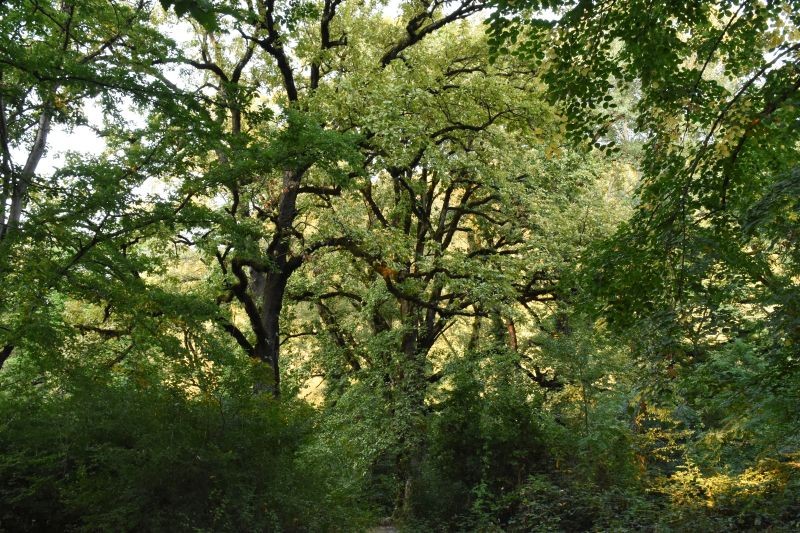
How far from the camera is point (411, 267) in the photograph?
46.9 ft

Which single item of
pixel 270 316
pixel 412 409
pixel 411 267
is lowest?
pixel 412 409

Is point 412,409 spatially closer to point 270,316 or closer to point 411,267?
point 411,267

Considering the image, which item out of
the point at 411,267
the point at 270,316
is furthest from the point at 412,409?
the point at 270,316

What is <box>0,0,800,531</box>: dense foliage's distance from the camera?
20.8 feet

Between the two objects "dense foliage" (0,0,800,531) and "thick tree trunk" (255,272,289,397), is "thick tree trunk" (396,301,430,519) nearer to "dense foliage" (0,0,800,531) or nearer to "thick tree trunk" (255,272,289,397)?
"dense foliage" (0,0,800,531)

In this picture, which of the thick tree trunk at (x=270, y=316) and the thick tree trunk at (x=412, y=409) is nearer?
the thick tree trunk at (x=270, y=316)

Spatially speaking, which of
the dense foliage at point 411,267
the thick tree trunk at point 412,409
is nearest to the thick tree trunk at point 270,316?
the dense foliage at point 411,267

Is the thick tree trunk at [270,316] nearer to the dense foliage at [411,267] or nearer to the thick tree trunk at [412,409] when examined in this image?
the dense foliage at [411,267]

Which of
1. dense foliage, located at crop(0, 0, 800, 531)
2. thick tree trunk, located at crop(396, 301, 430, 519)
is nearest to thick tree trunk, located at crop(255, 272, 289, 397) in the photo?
dense foliage, located at crop(0, 0, 800, 531)

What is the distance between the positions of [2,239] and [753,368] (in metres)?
9.47

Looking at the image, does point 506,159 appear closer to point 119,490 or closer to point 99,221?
point 99,221

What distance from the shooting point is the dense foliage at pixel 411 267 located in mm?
6344

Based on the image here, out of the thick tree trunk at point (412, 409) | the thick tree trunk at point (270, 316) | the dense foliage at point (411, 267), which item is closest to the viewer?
the dense foliage at point (411, 267)

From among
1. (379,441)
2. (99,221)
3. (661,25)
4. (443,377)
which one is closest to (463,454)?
(379,441)
